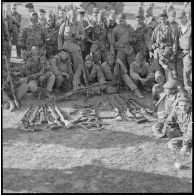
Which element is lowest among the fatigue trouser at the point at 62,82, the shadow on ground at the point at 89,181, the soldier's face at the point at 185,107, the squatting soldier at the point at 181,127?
the shadow on ground at the point at 89,181

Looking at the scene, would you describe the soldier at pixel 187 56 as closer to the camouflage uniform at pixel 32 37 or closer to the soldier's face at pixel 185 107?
the soldier's face at pixel 185 107

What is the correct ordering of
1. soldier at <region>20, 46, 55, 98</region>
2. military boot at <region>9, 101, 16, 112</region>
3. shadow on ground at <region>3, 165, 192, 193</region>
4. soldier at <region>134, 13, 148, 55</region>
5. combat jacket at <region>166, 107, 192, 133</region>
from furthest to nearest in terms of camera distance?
soldier at <region>134, 13, 148, 55</region>, soldier at <region>20, 46, 55, 98</region>, military boot at <region>9, 101, 16, 112</region>, combat jacket at <region>166, 107, 192, 133</region>, shadow on ground at <region>3, 165, 192, 193</region>

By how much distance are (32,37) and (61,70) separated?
1482 mm

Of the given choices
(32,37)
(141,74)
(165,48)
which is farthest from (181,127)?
(32,37)

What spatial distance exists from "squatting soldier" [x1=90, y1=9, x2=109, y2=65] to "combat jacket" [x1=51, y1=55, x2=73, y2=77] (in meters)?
0.82

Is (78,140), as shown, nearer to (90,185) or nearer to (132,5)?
(90,185)

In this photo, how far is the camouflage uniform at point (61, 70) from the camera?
11844 millimetres

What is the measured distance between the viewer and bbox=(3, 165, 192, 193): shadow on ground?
22.1ft

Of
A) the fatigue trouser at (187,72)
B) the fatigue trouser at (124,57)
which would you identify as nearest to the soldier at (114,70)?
the fatigue trouser at (124,57)

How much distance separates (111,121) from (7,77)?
334cm

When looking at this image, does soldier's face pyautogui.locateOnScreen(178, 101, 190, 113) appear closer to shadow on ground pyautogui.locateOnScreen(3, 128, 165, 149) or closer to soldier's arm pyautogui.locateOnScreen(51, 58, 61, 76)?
shadow on ground pyautogui.locateOnScreen(3, 128, 165, 149)

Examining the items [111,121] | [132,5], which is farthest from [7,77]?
[132,5]

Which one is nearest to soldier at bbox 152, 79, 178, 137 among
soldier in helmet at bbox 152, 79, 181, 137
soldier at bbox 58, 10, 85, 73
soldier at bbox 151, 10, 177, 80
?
soldier in helmet at bbox 152, 79, 181, 137

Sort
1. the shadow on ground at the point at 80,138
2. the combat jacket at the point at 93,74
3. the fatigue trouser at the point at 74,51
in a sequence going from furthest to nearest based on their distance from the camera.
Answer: the fatigue trouser at the point at 74,51 < the combat jacket at the point at 93,74 < the shadow on ground at the point at 80,138
